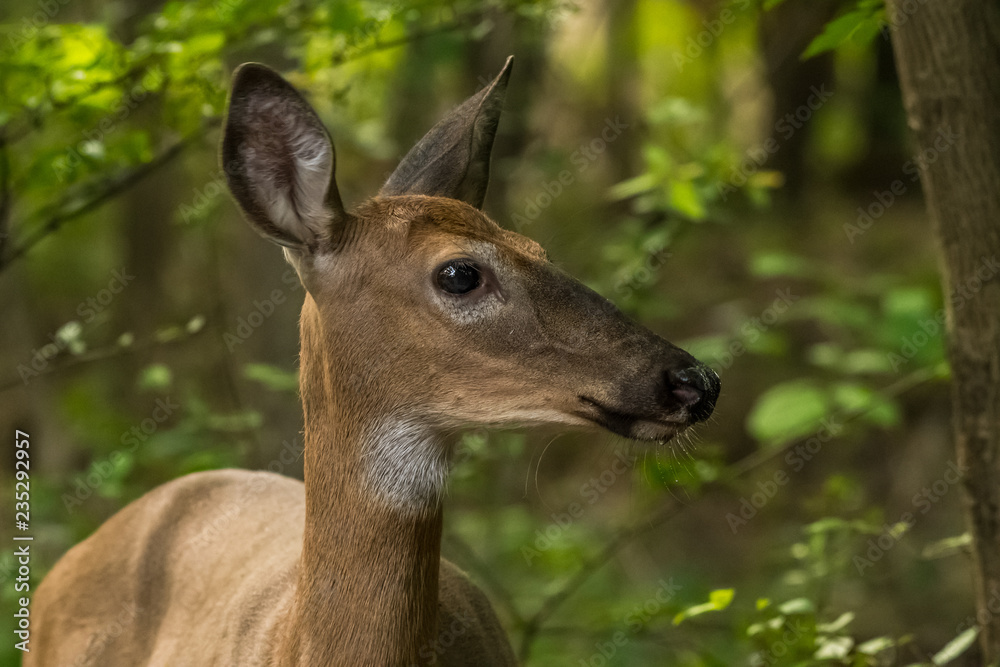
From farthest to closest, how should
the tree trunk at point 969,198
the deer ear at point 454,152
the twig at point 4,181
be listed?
the twig at point 4,181 < the tree trunk at point 969,198 < the deer ear at point 454,152

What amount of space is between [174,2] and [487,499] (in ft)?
14.7

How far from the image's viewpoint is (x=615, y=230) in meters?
6.78

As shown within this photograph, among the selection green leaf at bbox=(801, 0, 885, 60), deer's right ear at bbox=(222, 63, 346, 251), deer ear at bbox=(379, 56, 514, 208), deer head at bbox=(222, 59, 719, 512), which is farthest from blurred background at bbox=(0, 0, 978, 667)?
deer's right ear at bbox=(222, 63, 346, 251)

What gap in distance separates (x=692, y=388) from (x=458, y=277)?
730mm

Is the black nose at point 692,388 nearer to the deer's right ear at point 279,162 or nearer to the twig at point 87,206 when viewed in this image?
the deer's right ear at point 279,162

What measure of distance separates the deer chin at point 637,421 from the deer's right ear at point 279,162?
95cm

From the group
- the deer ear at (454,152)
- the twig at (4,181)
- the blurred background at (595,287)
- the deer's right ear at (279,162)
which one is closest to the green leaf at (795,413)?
the blurred background at (595,287)

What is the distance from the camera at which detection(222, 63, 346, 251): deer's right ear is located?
3.03 m

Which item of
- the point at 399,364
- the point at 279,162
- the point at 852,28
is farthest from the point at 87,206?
the point at 852,28

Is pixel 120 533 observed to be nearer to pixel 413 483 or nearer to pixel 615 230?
pixel 413 483

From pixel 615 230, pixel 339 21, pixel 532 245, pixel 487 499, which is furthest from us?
pixel 487 499

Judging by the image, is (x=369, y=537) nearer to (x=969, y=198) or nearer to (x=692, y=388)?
(x=692, y=388)

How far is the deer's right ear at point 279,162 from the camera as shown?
3.03m

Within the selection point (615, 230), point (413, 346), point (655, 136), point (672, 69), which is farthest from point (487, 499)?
point (672, 69)
